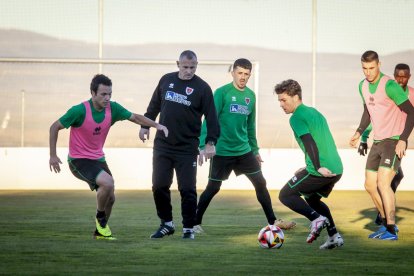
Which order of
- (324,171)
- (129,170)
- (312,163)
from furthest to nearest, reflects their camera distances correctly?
(129,170)
(312,163)
(324,171)

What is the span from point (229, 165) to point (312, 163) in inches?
86.5

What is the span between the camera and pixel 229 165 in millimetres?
→ 12258

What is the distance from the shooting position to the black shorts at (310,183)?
1030 cm

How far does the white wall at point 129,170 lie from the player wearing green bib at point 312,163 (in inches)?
433

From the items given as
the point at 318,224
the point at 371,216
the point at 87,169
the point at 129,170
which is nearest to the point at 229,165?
the point at 87,169

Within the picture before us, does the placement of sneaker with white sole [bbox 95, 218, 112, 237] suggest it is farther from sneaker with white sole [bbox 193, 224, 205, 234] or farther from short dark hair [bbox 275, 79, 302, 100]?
short dark hair [bbox 275, 79, 302, 100]

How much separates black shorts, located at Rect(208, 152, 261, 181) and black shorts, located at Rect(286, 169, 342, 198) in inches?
71.2

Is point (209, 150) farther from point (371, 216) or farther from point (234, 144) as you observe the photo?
point (371, 216)

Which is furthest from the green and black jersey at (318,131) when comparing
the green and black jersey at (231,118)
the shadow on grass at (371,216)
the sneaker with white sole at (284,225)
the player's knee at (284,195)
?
the shadow on grass at (371,216)

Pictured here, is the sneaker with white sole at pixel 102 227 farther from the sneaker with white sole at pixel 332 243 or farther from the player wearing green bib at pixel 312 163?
the sneaker with white sole at pixel 332 243

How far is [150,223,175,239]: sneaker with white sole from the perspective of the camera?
11352mm

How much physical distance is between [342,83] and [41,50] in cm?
728

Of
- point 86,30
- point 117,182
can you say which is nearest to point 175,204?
point 117,182

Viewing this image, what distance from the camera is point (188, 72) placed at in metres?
11.1
